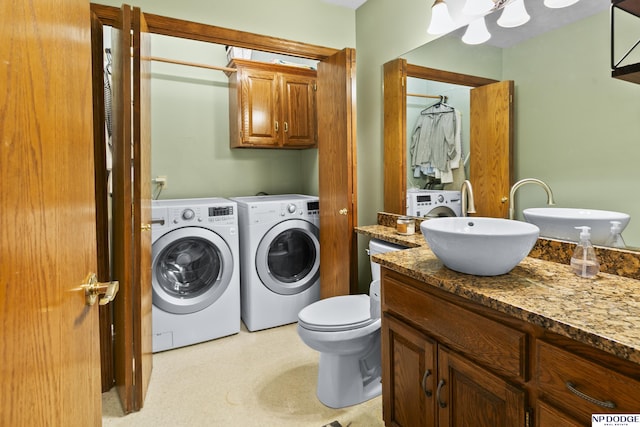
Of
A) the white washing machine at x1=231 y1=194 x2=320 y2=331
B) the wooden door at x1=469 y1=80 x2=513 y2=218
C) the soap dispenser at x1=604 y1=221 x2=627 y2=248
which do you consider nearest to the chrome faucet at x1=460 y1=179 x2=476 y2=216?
the wooden door at x1=469 y1=80 x2=513 y2=218

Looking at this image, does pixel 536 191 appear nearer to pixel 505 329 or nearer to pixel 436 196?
pixel 436 196

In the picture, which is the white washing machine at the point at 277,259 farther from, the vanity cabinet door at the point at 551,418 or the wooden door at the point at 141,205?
the vanity cabinet door at the point at 551,418

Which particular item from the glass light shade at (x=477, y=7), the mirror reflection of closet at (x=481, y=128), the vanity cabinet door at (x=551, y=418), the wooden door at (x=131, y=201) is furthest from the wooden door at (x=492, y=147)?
the wooden door at (x=131, y=201)

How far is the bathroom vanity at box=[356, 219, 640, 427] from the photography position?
2.53ft

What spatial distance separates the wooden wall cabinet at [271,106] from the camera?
9.87ft

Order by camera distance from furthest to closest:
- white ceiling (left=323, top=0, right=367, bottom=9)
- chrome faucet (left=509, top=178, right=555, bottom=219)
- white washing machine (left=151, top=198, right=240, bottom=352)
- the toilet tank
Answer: white ceiling (left=323, top=0, right=367, bottom=9) < white washing machine (left=151, top=198, right=240, bottom=352) < the toilet tank < chrome faucet (left=509, top=178, right=555, bottom=219)

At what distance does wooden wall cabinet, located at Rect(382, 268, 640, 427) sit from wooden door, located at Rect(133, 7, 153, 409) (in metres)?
1.23

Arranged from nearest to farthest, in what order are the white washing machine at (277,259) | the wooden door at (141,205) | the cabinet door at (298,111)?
the wooden door at (141,205)
the white washing machine at (277,259)
the cabinet door at (298,111)

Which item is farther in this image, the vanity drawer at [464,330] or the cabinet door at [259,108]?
the cabinet door at [259,108]

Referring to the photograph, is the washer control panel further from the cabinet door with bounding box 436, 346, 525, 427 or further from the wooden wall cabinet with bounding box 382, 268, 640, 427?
the cabinet door with bounding box 436, 346, 525, 427

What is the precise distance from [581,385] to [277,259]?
223 centimetres

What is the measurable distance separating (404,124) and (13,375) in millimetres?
2135

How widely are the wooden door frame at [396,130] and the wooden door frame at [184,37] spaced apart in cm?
34

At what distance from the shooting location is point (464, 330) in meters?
1.09
